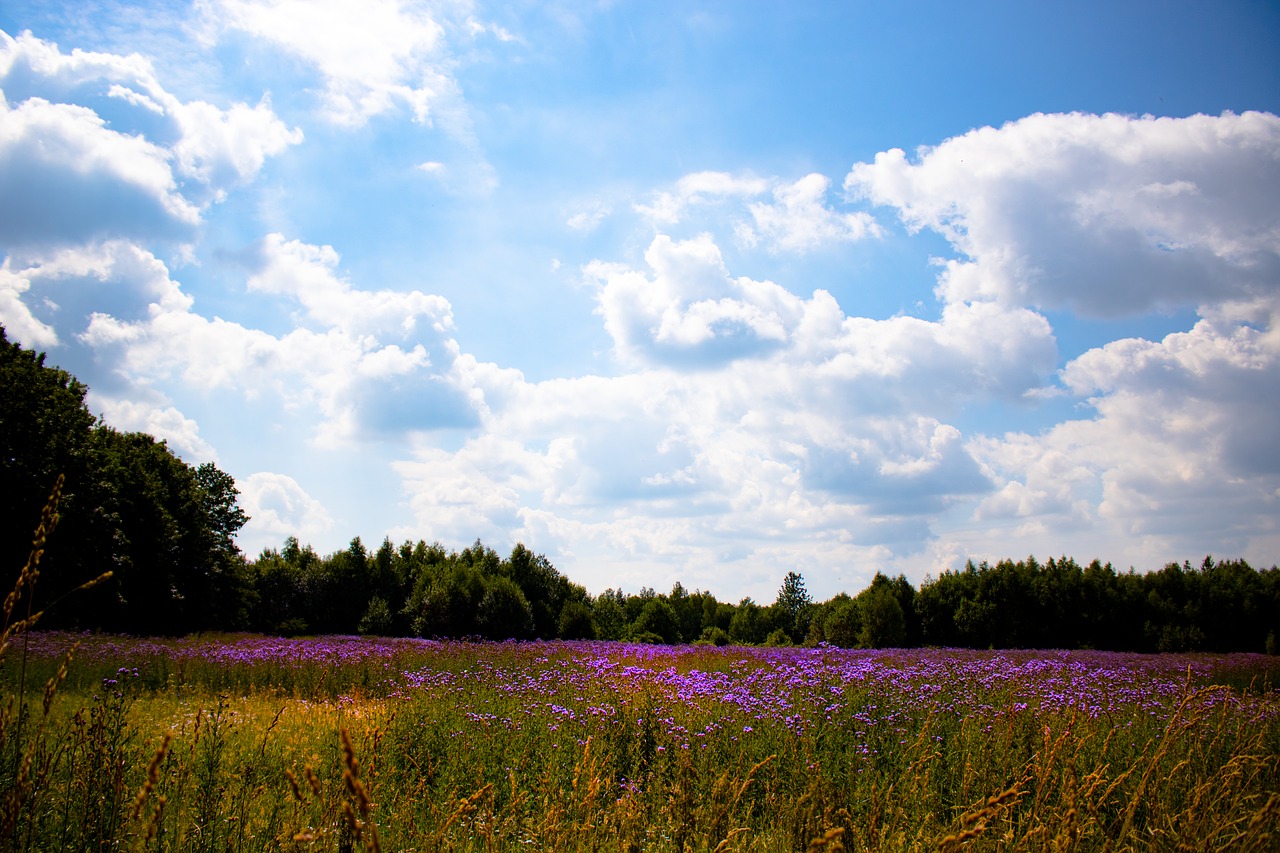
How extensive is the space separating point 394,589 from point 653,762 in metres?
35.6

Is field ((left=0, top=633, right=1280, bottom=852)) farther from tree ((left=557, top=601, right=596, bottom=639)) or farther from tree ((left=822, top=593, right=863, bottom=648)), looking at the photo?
tree ((left=557, top=601, right=596, bottom=639))

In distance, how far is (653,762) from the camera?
5.91 meters

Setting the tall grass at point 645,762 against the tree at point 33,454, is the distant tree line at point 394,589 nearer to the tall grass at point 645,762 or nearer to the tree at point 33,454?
the tree at point 33,454

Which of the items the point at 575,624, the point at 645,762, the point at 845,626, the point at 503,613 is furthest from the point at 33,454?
the point at 845,626

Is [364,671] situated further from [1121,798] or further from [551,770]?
[1121,798]

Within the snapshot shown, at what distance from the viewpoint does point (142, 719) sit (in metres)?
7.05

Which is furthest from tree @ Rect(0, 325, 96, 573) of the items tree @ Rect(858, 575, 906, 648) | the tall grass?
tree @ Rect(858, 575, 906, 648)

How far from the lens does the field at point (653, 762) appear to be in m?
2.78

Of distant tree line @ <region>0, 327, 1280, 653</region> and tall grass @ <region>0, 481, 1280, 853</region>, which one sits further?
distant tree line @ <region>0, 327, 1280, 653</region>

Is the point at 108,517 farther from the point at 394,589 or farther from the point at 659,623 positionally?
the point at 659,623

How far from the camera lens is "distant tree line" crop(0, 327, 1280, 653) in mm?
21031

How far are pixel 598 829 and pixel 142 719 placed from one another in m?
6.02

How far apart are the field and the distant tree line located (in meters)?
12.3

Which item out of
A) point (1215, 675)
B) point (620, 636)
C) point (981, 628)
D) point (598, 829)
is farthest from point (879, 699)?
point (981, 628)
